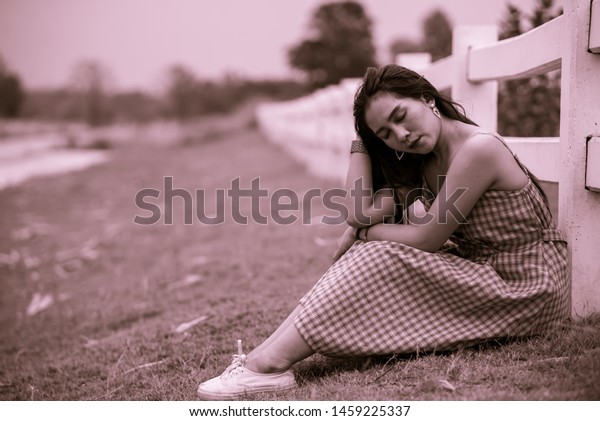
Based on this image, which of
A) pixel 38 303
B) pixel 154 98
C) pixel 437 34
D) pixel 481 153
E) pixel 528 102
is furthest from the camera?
pixel 154 98

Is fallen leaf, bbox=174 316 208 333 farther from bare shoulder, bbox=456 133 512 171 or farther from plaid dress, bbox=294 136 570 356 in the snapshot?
bare shoulder, bbox=456 133 512 171

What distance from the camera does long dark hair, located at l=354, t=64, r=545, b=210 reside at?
2078mm

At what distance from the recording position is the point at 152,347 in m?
2.76

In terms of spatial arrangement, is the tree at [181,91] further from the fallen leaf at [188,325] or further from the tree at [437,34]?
the fallen leaf at [188,325]

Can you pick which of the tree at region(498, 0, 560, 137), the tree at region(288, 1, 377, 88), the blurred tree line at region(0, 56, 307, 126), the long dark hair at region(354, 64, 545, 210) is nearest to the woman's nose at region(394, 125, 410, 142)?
the long dark hair at region(354, 64, 545, 210)

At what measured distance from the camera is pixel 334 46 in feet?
135

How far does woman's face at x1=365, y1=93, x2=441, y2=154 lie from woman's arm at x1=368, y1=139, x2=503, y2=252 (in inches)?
5.0

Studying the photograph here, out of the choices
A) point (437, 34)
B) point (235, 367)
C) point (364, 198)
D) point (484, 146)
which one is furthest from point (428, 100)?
point (437, 34)

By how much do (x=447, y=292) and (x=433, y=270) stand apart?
3.5 inches

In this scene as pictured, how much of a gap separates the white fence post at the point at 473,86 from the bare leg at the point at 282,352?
159 centimetres

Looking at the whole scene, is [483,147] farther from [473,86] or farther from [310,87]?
[310,87]

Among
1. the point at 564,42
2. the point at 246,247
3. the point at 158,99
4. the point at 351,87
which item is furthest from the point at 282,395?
the point at 158,99

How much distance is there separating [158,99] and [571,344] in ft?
107

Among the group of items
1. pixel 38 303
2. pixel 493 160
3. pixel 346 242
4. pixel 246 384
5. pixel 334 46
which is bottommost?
pixel 38 303
